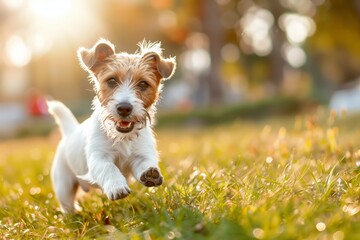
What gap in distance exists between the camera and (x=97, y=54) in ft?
16.0

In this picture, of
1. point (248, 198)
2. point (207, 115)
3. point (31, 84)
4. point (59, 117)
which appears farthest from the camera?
point (31, 84)

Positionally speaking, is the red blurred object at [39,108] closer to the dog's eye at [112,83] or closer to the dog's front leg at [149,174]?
the dog's eye at [112,83]

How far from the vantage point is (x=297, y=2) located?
31406mm

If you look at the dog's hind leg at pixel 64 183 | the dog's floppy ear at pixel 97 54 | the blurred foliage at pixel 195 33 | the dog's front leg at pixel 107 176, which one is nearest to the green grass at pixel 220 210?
the dog's hind leg at pixel 64 183

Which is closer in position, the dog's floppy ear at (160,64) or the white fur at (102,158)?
the white fur at (102,158)

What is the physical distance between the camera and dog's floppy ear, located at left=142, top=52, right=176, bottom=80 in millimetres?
4938

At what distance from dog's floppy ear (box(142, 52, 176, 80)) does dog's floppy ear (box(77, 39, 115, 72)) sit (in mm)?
336

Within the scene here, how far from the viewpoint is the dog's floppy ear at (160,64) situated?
4.94 metres

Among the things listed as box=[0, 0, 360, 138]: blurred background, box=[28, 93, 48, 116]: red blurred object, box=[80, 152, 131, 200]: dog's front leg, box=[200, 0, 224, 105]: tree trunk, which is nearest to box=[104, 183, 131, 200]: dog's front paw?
box=[80, 152, 131, 200]: dog's front leg

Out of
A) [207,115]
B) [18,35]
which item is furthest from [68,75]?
[207,115]

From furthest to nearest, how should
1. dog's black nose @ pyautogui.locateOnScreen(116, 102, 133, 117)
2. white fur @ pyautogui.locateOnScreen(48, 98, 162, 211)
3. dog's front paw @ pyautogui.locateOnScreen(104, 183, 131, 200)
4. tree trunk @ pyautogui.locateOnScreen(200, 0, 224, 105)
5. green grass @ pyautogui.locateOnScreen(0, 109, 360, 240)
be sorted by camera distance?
1. tree trunk @ pyautogui.locateOnScreen(200, 0, 224, 105)
2. dog's black nose @ pyautogui.locateOnScreen(116, 102, 133, 117)
3. white fur @ pyautogui.locateOnScreen(48, 98, 162, 211)
4. dog's front paw @ pyautogui.locateOnScreen(104, 183, 131, 200)
5. green grass @ pyautogui.locateOnScreen(0, 109, 360, 240)

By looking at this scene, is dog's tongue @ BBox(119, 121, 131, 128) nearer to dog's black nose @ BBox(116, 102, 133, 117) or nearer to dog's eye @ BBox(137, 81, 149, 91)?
dog's black nose @ BBox(116, 102, 133, 117)

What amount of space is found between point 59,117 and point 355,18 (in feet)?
89.4

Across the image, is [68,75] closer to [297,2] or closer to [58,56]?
[58,56]
